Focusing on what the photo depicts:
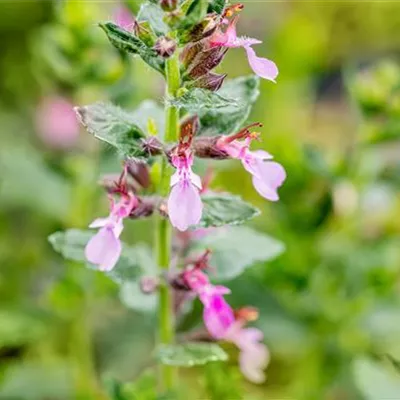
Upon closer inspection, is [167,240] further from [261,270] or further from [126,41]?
[261,270]

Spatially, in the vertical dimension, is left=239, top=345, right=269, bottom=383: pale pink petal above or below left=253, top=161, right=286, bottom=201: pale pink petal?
below

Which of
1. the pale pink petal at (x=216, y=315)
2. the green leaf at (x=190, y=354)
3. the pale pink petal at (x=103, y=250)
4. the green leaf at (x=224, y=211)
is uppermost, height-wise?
the green leaf at (x=224, y=211)

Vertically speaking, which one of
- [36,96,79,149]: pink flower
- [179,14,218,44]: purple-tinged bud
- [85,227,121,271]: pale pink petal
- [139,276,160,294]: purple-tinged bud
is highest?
[36,96,79,149]: pink flower

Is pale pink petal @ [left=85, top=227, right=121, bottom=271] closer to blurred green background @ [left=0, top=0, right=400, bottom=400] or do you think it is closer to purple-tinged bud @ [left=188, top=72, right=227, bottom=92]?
purple-tinged bud @ [left=188, top=72, right=227, bottom=92]

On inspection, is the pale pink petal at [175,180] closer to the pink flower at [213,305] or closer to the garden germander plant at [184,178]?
the garden germander plant at [184,178]

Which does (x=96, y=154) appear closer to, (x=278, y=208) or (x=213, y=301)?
(x=278, y=208)

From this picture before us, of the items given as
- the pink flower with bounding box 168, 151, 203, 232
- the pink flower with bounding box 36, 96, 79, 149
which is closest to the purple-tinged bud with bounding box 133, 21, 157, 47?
the pink flower with bounding box 168, 151, 203, 232

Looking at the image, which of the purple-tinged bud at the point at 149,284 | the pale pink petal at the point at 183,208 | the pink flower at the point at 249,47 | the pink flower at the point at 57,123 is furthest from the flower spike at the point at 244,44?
the pink flower at the point at 57,123
